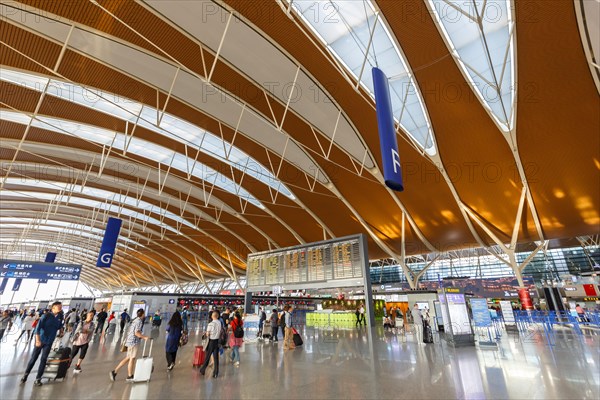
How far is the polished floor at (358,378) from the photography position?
573cm

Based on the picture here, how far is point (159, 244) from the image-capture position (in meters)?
46.2

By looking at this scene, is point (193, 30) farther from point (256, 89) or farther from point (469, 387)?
point (469, 387)

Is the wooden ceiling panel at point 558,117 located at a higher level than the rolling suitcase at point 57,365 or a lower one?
higher

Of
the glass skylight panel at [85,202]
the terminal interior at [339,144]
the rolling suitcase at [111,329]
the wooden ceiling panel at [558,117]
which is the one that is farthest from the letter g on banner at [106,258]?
the wooden ceiling panel at [558,117]

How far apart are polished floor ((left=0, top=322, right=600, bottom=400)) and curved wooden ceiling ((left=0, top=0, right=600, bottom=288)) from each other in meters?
10.3

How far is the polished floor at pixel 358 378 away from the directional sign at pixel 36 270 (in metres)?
21.0

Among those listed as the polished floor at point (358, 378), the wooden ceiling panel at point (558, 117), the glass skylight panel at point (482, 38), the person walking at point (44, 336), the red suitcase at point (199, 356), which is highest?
the glass skylight panel at point (482, 38)

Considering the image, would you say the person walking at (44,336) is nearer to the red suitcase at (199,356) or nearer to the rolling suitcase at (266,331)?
the red suitcase at (199,356)

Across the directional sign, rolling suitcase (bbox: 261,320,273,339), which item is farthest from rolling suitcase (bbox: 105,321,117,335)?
rolling suitcase (bbox: 261,320,273,339)

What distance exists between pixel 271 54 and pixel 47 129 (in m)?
15.5

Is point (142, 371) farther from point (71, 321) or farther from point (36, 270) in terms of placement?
point (36, 270)

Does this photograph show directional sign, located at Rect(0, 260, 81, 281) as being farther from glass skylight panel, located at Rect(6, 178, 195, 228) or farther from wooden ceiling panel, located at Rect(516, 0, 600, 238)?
wooden ceiling panel, located at Rect(516, 0, 600, 238)

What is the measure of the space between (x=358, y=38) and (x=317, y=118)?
517 centimetres

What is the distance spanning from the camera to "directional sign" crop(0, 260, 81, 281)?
25.3m
